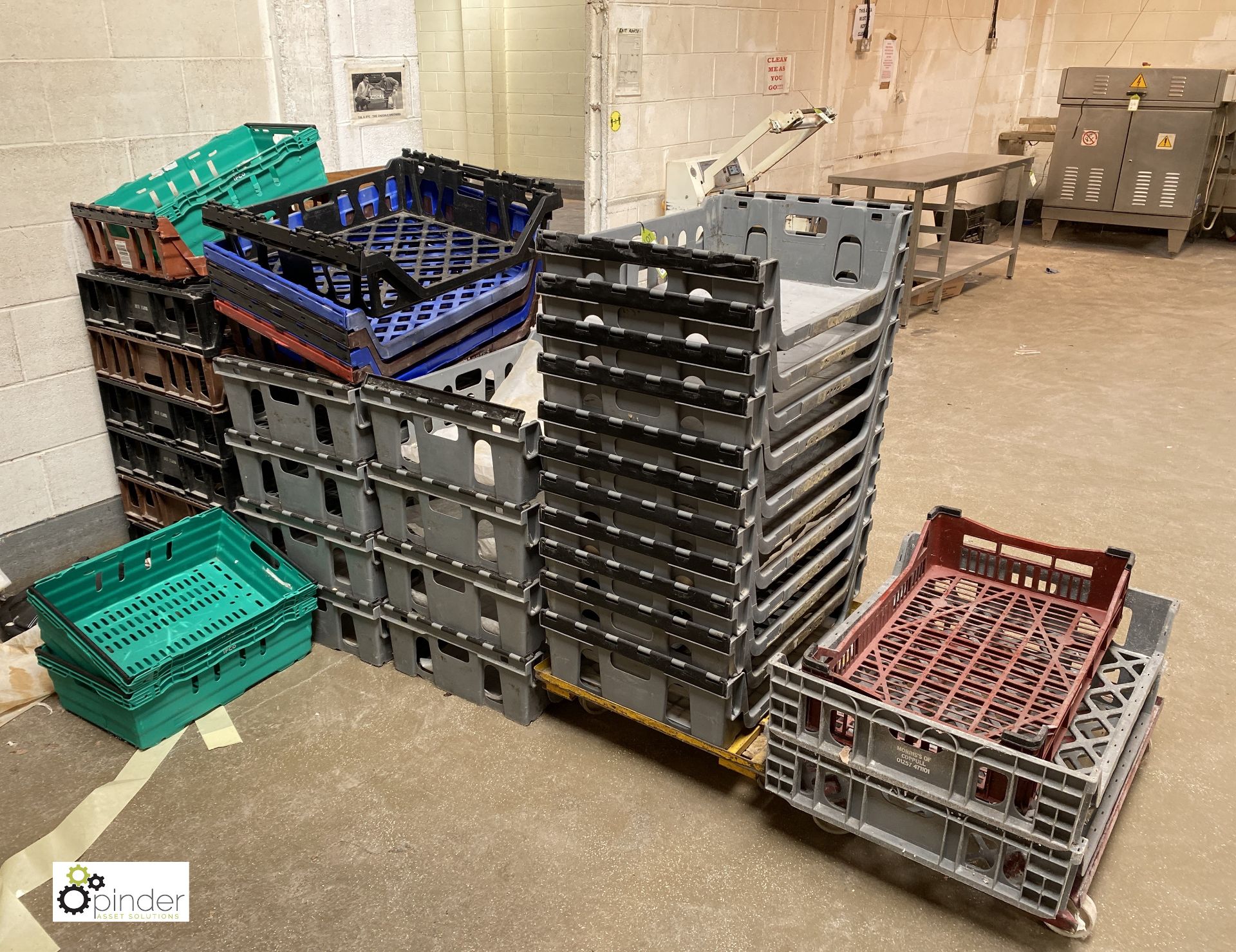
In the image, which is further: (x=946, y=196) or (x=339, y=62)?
(x=946, y=196)

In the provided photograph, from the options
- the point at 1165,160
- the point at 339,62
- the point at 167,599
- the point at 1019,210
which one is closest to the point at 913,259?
the point at 1019,210

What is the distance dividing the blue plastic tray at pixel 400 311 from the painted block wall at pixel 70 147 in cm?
73

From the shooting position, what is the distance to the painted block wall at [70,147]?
3.18 metres

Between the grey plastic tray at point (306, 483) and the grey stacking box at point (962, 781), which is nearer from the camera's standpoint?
the grey stacking box at point (962, 781)

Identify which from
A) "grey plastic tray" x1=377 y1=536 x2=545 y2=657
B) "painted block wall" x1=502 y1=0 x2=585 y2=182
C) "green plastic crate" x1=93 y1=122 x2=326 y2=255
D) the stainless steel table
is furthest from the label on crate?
"painted block wall" x1=502 y1=0 x2=585 y2=182

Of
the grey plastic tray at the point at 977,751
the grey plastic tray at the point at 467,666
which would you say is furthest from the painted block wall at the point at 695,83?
the grey plastic tray at the point at 977,751

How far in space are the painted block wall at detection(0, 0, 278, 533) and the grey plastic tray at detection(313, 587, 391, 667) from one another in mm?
1218

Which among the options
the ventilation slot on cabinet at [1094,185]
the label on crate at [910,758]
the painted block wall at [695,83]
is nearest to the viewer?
the label on crate at [910,758]

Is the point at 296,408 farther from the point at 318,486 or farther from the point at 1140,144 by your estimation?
the point at 1140,144

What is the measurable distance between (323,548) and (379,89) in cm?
224

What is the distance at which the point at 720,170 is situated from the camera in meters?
5.79

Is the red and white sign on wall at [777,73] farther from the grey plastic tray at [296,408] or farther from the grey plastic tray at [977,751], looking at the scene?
the grey plastic tray at [977,751]

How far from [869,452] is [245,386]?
1.93m

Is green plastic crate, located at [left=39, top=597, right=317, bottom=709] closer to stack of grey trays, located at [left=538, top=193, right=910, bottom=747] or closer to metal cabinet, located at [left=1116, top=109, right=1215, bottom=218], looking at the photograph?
stack of grey trays, located at [left=538, top=193, right=910, bottom=747]
